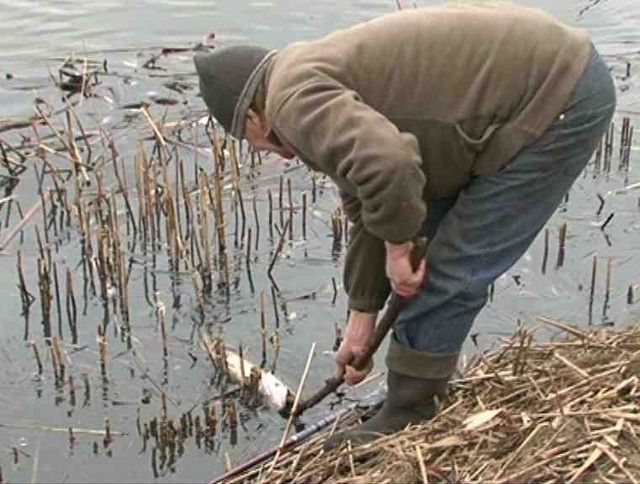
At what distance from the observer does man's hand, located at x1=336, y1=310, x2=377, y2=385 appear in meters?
4.42

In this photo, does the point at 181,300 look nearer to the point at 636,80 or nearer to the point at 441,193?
the point at 441,193

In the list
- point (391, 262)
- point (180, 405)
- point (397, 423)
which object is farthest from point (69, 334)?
point (391, 262)

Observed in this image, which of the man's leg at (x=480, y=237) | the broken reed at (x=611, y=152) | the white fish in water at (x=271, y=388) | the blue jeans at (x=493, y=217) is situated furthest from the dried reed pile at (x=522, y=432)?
the broken reed at (x=611, y=152)

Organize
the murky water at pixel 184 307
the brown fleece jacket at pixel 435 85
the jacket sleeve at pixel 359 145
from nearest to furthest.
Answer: the jacket sleeve at pixel 359 145, the brown fleece jacket at pixel 435 85, the murky water at pixel 184 307

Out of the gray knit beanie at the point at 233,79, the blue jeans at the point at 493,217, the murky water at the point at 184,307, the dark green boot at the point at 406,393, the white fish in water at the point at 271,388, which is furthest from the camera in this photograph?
the white fish in water at the point at 271,388

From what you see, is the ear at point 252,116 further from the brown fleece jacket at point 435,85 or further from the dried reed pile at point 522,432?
the dried reed pile at point 522,432

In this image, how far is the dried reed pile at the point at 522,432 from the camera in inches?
154

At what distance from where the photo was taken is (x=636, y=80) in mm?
9445

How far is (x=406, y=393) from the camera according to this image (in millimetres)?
4367

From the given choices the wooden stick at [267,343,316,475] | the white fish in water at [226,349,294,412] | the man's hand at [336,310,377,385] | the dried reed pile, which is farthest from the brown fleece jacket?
the white fish in water at [226,349,294,412]

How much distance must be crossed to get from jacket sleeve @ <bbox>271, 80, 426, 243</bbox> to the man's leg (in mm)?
457

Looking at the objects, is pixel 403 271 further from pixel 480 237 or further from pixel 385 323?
pixel 385 323

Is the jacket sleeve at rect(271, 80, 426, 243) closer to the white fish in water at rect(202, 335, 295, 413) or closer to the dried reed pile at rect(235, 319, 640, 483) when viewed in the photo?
the dried reed pile at rect(235, 319, 640, 483)

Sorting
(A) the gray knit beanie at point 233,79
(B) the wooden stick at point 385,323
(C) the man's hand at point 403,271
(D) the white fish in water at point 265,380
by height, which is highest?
(A) the gray knit beanie at point 233,79
